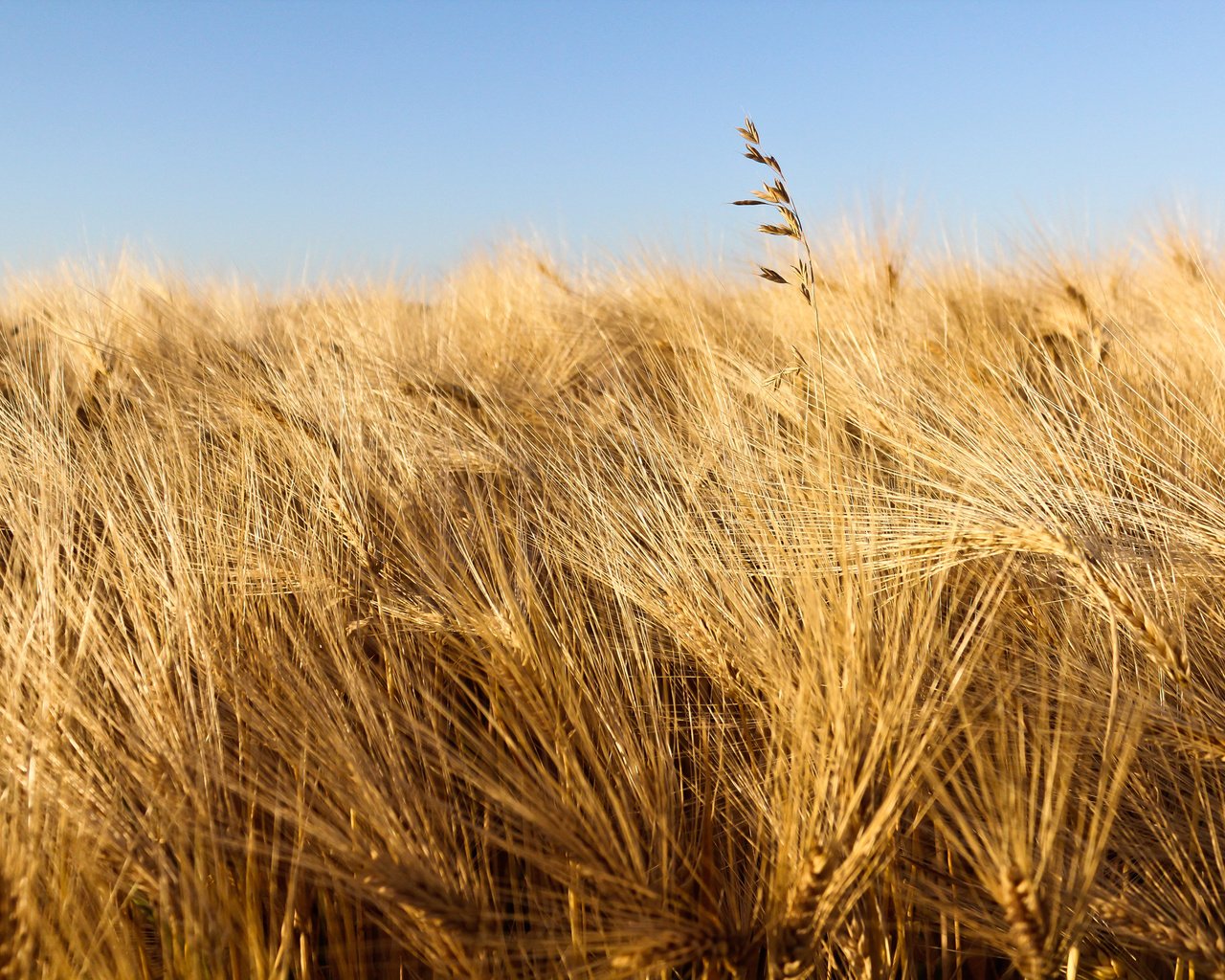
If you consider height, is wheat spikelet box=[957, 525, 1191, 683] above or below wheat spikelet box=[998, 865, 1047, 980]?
above

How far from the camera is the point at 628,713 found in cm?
111

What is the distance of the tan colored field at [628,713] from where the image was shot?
2.50 ft

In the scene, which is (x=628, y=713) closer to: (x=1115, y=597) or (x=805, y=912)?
(x=805, y=912)

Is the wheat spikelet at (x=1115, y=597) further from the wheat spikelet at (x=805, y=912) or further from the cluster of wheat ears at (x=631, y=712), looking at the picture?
the wheat spikelet at (x=805, y=912)

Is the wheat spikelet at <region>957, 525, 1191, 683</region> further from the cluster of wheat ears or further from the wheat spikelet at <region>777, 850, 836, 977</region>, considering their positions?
the wheat spikelet at <region>777, 850, 836, 977</region>

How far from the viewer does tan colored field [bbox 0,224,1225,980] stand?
30.0 inches

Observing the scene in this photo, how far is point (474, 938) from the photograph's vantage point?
2.33 feet

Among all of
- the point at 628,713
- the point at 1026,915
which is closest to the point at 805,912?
the point at 1026,915

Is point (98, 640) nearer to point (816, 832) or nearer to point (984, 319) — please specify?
point (816, 832)

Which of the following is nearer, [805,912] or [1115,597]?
[805,912]

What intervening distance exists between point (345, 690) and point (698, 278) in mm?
2741

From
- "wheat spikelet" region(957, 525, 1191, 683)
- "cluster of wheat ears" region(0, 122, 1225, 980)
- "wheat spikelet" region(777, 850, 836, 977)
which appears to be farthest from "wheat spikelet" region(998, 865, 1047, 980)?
"wheat spikelet" region(957, 525, 1191, 683)

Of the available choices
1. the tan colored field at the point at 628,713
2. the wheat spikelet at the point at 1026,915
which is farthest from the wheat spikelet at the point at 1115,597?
the wheat spikelet at the point at 1026,915

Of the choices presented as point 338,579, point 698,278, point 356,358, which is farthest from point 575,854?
point 698,278
